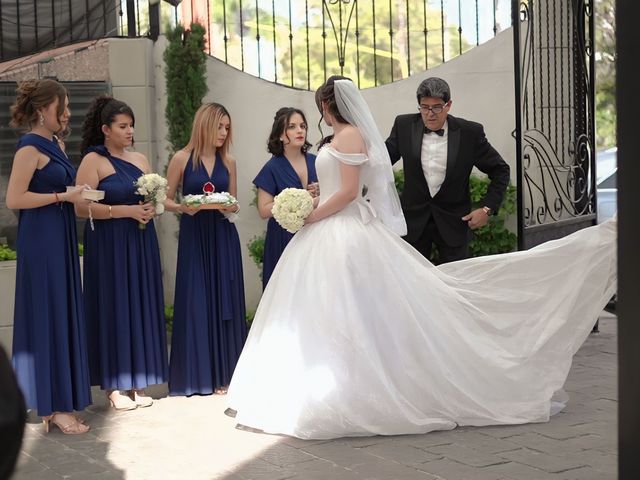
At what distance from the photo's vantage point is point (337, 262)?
6.10m

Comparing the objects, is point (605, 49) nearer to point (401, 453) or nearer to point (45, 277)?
point (45, 277)

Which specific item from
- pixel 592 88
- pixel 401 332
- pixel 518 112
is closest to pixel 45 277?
pixel 401 332

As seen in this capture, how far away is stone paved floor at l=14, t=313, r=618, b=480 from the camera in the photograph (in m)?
5.07

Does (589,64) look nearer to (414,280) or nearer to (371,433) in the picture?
(414,280)

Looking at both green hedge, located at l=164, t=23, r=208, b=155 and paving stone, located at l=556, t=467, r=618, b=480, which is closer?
paving stone, located at l=556, t=467, r=618, b=480

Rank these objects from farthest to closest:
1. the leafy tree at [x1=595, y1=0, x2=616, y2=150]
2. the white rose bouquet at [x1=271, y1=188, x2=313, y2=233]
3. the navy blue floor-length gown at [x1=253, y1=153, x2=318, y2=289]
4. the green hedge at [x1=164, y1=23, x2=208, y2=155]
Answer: the leafy tree at [x1=595, y1=0, x2=616, y2=150]
the green hedge at [x1=164, y1=23, x2=208, y2=155]
the navy blue floor-length gown at [x1=253, y1=153, x2=318, y2=289]
the white rose bouquet at [x1=271, y1=188, x2=313, y2=233]

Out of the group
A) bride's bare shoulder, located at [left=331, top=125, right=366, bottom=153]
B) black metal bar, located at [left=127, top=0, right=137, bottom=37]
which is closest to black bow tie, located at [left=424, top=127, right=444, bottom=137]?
bride's bare shoulder, located at [left=331, top=125, right=366, bottom=153]

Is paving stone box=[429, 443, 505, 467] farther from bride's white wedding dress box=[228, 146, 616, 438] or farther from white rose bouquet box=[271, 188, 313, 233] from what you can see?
white rose bouquet box=[271, 188, 313, 233]

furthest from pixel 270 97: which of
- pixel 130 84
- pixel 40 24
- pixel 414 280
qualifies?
pixel 414 280

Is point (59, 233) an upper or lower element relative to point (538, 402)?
upper

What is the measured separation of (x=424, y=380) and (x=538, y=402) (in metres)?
0.69

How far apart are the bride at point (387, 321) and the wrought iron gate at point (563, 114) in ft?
9.98

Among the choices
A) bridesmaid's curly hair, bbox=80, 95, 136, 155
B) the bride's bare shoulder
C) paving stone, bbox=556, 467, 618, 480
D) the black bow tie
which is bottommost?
paving stone, bbox=556, 467, 618, 480

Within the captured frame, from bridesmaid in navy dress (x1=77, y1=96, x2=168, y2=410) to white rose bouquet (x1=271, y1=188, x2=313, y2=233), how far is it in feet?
3.20
